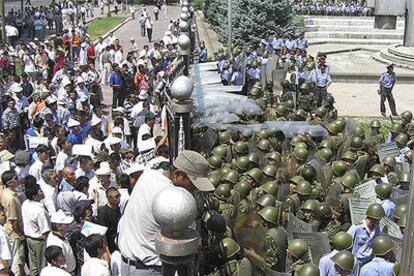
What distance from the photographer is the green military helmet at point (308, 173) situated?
9.31 metres

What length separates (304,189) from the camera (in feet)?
28.3

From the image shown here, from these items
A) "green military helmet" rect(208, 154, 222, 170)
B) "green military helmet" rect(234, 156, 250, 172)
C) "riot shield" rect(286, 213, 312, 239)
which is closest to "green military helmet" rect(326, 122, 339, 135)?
"green military helmet" rect(234, 156, 250, 172)

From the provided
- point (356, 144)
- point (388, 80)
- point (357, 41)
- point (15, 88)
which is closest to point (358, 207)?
point (356, 144)

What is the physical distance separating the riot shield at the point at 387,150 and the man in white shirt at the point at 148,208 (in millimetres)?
6301

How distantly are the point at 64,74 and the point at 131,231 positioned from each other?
1084 cm

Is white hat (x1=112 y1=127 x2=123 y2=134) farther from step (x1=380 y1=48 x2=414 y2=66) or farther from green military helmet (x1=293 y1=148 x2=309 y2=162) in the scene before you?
step (x1=380 y1=48 x2=414 y2=66)

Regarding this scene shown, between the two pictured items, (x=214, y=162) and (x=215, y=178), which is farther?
(x=214, y=162)

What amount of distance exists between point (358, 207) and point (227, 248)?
226cm

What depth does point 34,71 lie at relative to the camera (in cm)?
1803

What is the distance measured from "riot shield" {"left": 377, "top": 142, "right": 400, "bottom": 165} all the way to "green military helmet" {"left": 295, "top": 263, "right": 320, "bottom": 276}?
4155 mm

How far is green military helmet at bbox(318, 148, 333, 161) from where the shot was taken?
10.4m

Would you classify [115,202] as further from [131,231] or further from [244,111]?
[244,111]

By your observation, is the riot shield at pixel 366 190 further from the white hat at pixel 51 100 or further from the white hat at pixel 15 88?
the white hat at pixel 15 88

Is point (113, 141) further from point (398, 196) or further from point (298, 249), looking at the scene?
point (398, 196)
